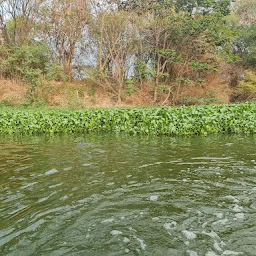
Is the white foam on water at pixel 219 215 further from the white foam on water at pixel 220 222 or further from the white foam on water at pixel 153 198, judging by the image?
the white foam on water at pixel 153 198

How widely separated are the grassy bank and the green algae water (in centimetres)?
449

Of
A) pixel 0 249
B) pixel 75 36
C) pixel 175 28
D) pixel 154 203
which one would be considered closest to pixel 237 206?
pixel 154 203

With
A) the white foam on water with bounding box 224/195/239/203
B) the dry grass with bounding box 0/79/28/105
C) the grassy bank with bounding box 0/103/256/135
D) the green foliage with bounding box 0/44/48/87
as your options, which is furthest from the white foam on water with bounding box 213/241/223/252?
the dry grass with bounding box 0/79/28/105

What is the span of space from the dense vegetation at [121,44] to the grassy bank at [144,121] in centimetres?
840

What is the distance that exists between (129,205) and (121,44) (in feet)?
59.0

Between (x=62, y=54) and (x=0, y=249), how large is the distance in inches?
817

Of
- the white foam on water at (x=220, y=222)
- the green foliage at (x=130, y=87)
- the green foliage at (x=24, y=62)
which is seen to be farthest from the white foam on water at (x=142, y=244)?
the green foliage at (x=24, y=62)

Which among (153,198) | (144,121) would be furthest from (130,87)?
(153,198)

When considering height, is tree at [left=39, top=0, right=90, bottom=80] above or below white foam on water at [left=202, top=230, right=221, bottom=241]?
above

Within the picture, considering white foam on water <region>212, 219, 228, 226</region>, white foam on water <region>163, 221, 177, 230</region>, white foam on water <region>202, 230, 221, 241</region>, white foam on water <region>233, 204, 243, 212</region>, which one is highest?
white foam on water <region>233, 204, 243, 212</region>

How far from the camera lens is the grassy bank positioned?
10828 millimetres

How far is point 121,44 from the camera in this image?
20.1m

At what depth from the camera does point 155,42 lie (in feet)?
68.6

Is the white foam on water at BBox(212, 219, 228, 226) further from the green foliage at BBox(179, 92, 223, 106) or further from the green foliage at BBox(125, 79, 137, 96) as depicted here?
the green foliage at BBox(179, 92, 223, 106)
